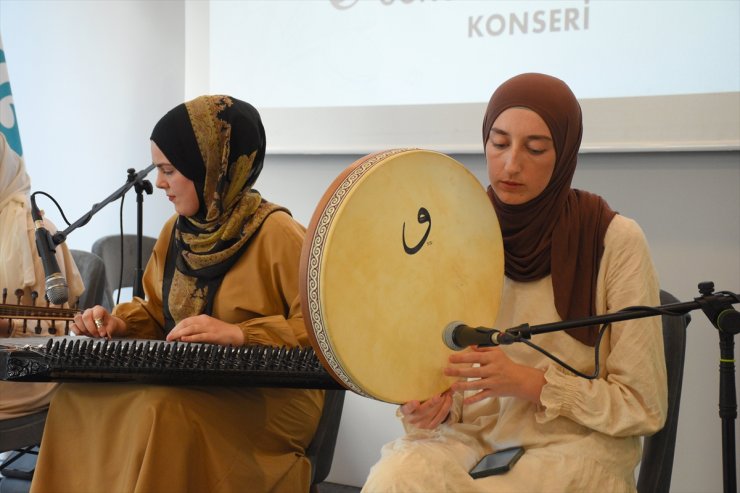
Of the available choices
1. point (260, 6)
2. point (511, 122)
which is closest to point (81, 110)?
point (260, 6)

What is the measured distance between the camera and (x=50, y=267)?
204 centimetres

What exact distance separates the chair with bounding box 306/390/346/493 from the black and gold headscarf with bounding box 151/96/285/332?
0.38 meters

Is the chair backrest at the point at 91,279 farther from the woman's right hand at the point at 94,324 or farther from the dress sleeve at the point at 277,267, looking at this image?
the dress sleeve at the point at 277,267

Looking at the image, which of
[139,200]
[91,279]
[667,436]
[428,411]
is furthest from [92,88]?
[667,436]

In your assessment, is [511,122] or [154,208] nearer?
[511,122]

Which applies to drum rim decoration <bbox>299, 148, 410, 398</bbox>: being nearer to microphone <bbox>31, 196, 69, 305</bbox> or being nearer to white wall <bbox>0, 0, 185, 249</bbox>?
microphone <bbox>31, 196, 69, 305</bbox>

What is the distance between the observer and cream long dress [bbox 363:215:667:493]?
1408 mm

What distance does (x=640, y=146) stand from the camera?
2.63 metres

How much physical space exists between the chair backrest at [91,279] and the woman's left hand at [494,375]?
160cm

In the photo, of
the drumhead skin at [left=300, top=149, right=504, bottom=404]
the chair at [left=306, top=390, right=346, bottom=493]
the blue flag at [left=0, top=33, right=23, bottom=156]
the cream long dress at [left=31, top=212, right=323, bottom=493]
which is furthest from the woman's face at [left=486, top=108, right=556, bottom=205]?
the blue flag at [left=0, top=33, right=23, bottom=156]

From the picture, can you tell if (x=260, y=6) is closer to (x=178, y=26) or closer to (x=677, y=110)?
(x=178, y=26)

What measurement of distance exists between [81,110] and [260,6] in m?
1.12

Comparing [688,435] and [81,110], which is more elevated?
[81,110]

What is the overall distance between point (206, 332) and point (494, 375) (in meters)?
0.68
